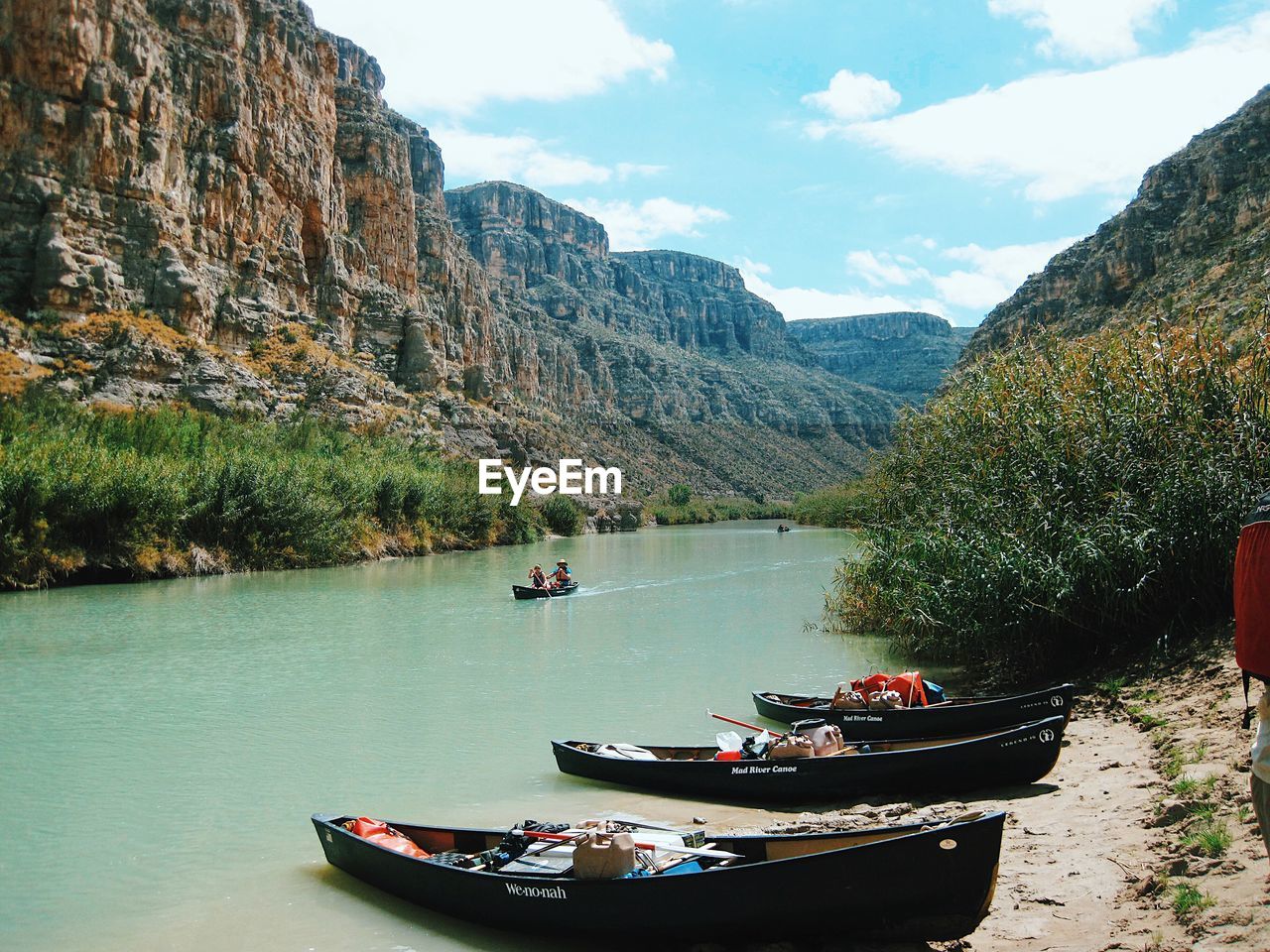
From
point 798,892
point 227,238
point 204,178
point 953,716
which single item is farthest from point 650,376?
point 798,892

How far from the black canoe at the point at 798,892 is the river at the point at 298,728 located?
0.58 m

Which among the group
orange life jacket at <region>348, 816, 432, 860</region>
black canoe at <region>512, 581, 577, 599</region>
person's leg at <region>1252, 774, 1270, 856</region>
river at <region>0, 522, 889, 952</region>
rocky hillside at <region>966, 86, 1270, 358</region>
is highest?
rocky hillside at <region>966, 86, 1270, 358</region>

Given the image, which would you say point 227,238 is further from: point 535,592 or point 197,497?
point 535,592

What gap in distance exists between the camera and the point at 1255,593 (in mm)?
3156

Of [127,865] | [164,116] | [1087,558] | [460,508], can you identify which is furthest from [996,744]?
[164,116]

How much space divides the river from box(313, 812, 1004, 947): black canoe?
581 millimetres

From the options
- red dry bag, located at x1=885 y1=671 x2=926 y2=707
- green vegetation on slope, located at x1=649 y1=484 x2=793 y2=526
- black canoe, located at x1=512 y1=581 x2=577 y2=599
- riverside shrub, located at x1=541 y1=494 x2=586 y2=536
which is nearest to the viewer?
red dry bag, located at x1=885 y1=671 x2=926 y2=707

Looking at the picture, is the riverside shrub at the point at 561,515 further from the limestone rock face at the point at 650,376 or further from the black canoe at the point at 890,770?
the limestone rock face at the point at 650,376

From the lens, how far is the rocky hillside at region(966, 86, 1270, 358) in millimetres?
42312

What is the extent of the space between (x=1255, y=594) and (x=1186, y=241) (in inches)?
2393

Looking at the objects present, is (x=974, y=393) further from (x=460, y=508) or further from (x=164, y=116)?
(x=164, y=116)

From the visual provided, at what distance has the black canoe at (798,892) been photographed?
15.8 ft

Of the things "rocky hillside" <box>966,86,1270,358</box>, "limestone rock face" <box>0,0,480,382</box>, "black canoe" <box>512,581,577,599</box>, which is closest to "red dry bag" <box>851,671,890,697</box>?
"black canoe" <box>512,581,577,599</box>

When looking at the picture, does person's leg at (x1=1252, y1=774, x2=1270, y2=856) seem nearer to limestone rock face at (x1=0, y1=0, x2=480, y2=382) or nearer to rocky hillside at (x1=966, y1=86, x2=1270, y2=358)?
rocky hillside at (x1=966, y1=86, x2=1270, y2=358)
